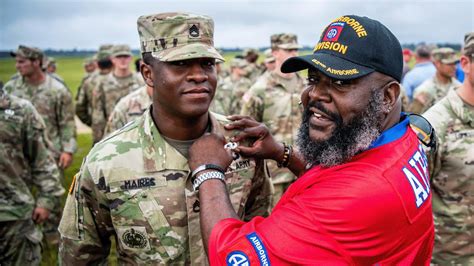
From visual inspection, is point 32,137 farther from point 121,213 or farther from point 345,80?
point 345,80

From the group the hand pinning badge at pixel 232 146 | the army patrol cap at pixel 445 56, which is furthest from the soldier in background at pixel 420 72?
the hand pinning badge at pixel 232 146

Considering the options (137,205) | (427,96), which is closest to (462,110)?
(137,205)

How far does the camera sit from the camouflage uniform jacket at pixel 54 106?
8070mm

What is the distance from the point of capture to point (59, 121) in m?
8.23

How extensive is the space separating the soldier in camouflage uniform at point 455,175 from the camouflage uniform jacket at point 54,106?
5.63 metres

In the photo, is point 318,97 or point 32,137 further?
point 32,137

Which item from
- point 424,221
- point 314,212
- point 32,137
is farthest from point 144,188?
point 32,137

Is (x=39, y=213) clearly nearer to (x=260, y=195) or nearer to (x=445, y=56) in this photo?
(x=260, y=195)

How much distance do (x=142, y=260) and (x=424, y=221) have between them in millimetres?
1421

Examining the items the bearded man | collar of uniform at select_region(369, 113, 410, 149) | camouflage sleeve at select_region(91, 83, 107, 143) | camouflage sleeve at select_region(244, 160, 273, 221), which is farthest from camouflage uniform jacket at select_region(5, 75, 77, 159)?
collar of uniform at select_region(369, 113, 410, 149)

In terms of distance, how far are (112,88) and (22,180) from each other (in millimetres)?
4315

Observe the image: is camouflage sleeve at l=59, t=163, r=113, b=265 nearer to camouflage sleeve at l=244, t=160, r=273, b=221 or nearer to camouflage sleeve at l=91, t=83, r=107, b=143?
camouflage sleeve at l=244, t=160, r=273, b=221

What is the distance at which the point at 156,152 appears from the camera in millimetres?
2740

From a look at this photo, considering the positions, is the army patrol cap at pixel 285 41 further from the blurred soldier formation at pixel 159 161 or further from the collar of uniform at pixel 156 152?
the collar of uniform at pixel 156 152
